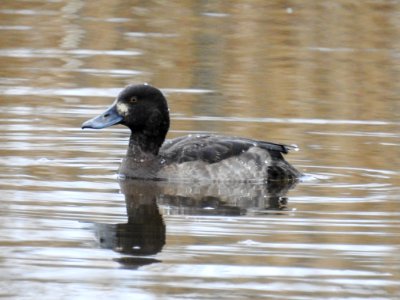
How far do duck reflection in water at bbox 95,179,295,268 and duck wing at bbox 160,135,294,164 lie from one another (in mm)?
235

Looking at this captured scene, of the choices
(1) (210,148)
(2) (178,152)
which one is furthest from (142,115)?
(1) (210,148)

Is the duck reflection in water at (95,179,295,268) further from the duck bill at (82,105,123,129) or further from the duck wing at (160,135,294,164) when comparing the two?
the duck bill at (82,105,123,129)

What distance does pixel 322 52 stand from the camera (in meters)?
17.9

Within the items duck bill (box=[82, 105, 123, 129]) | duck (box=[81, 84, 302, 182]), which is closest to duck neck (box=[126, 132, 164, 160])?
duck (box=[81, 84, 302, 182])

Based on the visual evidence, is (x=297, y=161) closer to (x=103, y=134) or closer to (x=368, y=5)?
(x=103, y=134)

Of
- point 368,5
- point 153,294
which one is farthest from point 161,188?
point 368,5

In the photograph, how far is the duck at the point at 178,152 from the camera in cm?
1102

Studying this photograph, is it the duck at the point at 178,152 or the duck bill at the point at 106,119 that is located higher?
the duck bill at the point at 106,119

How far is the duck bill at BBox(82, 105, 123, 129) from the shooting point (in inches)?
440

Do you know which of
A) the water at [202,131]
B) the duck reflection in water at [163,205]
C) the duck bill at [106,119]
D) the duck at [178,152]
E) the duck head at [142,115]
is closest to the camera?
the water at [202,131]

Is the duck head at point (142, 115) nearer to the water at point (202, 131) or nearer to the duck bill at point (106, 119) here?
the duck bill at point (106, 119)

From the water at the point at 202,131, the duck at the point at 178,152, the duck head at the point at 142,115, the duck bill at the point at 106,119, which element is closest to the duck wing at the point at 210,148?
the duck at the point at 178,152

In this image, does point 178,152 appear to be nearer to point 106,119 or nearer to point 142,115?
point 142,115

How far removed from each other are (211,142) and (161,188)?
665mm
